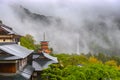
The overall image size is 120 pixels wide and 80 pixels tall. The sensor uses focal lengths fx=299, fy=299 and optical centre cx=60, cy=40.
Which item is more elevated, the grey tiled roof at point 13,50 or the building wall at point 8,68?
the grey tiled roof at point 13,50

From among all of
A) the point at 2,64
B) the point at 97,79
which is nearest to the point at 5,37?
the point at 2,64

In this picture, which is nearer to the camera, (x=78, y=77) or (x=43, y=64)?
(x=78, y=77)

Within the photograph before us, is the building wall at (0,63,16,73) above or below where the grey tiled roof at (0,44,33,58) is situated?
below

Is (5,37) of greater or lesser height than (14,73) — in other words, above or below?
above

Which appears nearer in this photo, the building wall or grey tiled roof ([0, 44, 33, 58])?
the building wall

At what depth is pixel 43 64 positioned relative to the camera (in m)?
34.7

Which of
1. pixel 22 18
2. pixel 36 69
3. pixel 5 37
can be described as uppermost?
pixel 22 18

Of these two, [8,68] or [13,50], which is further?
[13,50]

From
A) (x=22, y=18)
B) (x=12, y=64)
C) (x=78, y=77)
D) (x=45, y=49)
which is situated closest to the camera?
(x=78, y=77)

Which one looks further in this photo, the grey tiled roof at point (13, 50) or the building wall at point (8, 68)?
the grey tiled roof at point (13, 50)

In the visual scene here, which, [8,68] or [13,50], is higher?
[13,50]

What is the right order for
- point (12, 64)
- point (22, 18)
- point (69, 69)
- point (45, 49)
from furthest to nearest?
point (22, 18) → point (45, 49) → point (12, 64) → point (69, 69)

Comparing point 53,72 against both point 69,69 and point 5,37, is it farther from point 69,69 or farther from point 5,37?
point 5,37

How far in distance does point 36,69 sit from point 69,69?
45.1 feet
